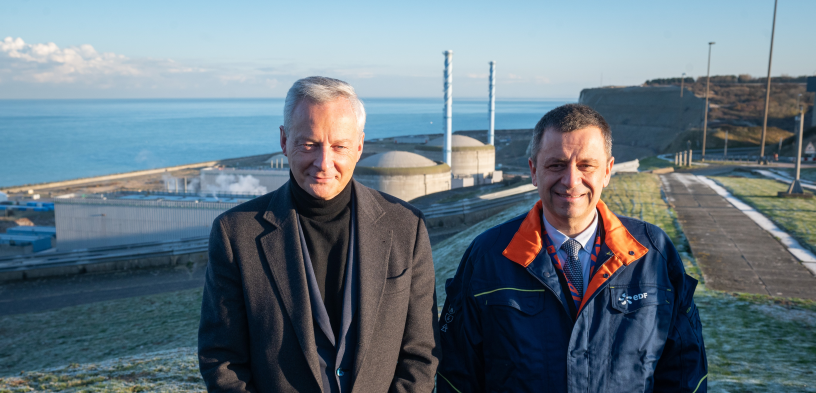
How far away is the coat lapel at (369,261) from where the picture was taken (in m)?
2.67

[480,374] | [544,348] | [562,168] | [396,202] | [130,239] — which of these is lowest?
[130,239]

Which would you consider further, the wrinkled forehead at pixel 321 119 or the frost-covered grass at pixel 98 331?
the frost-covered grass at pixel 98 331

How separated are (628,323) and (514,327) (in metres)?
0.60

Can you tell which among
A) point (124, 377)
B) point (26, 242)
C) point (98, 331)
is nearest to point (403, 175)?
point (26, 242)

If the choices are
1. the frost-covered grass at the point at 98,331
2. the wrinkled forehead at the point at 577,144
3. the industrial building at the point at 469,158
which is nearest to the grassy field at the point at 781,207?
the wrinkled forehead at the point at 577,144

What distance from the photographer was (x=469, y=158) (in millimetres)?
49781

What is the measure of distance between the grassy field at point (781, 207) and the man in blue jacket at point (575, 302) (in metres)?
9.82

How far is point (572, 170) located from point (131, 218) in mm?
31312

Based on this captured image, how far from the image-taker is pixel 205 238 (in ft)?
88.4

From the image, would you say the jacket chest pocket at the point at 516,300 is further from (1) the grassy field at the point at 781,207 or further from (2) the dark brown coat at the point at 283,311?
(1) the grassy field at the point at 781,207

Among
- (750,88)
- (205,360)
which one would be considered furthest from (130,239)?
(750,88)

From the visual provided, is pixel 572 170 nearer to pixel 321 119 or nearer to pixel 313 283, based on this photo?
pixel 321 119

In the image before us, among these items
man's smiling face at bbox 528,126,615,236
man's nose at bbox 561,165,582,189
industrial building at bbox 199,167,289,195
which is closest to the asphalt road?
industrial building at bbox 199,167,289,195

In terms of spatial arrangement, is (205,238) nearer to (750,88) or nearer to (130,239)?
(130,239)
